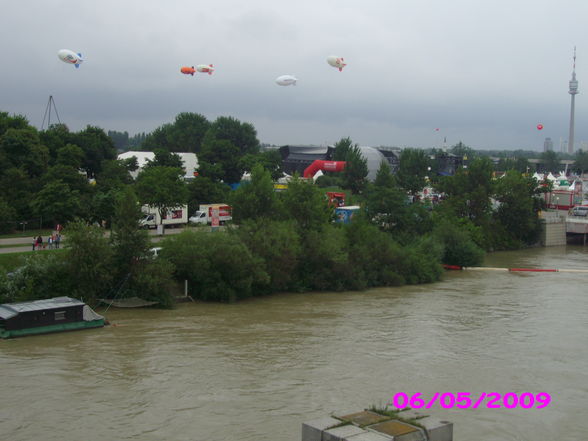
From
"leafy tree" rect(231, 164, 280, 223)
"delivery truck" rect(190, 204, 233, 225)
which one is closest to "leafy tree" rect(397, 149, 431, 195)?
"delivery truck" rect(190, 204, 233, 225)

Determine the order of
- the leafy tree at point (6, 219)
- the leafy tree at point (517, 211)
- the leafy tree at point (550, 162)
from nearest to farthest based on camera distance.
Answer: the leafy tree at point (6, 219), the leafy tree at point (517, 211), the leafy tree at point (550, 162)

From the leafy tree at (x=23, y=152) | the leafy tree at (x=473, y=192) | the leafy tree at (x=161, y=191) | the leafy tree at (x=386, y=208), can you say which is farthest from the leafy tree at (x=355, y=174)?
the leafy tree at (x=23, y=152)

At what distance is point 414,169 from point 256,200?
49.5m

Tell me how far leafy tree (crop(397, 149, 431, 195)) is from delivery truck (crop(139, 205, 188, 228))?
37887 millimetres

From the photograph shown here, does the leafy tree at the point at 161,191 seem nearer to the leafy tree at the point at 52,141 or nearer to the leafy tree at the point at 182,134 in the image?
the leafy tree at the point at 52,141

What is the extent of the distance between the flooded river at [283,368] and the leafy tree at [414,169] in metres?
45.5

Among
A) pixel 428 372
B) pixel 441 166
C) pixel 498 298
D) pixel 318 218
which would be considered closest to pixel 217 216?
pixel 318 218

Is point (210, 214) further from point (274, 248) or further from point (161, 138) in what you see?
point (161, 138)

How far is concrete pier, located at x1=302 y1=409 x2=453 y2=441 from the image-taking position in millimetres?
8359

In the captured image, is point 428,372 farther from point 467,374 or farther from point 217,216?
point 217,216

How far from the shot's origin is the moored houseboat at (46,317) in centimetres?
2228

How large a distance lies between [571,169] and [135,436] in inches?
7774

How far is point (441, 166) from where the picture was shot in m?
112

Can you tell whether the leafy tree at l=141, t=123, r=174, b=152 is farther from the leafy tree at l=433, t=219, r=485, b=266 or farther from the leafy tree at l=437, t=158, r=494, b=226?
the leafy tree at l=433, t=219, r=485, b=266
